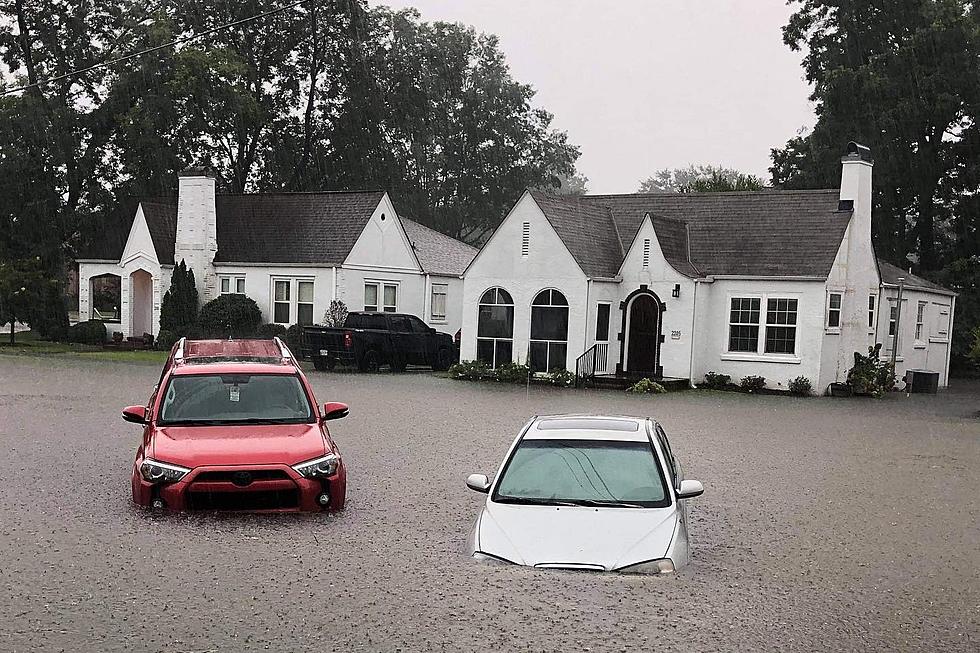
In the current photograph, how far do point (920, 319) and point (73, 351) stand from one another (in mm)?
30313

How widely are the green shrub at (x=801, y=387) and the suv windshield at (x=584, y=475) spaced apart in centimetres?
2266

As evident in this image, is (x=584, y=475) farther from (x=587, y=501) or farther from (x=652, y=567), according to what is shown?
(x=652, y=567)

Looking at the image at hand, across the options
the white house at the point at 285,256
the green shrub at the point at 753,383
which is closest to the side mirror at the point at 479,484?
the green shrub at the point at 753,383

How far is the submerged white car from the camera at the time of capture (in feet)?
30.0

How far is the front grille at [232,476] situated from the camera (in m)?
11.3

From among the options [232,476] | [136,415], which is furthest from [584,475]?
[136,415]

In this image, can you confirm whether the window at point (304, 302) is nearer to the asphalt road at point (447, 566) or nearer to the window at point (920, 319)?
the window at point (920, 319)

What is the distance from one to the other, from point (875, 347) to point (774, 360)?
4.60 meters

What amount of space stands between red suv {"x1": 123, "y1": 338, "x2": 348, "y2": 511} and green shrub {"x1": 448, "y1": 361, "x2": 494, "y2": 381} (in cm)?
1956

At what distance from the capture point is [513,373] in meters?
33.0

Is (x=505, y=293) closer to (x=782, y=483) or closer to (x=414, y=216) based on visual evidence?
(x=782, y=483)

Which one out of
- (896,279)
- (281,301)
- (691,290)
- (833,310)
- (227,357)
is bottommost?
(281,301)

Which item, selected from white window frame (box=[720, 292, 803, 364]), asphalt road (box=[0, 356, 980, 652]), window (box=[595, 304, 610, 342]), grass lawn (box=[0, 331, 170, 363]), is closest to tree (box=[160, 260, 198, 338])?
grass lawn (box=[0, 331, 170, 363])

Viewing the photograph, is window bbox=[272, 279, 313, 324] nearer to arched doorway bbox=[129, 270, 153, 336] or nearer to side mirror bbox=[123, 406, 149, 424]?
arched doorway bbox=[129, 270, 153, 336]
